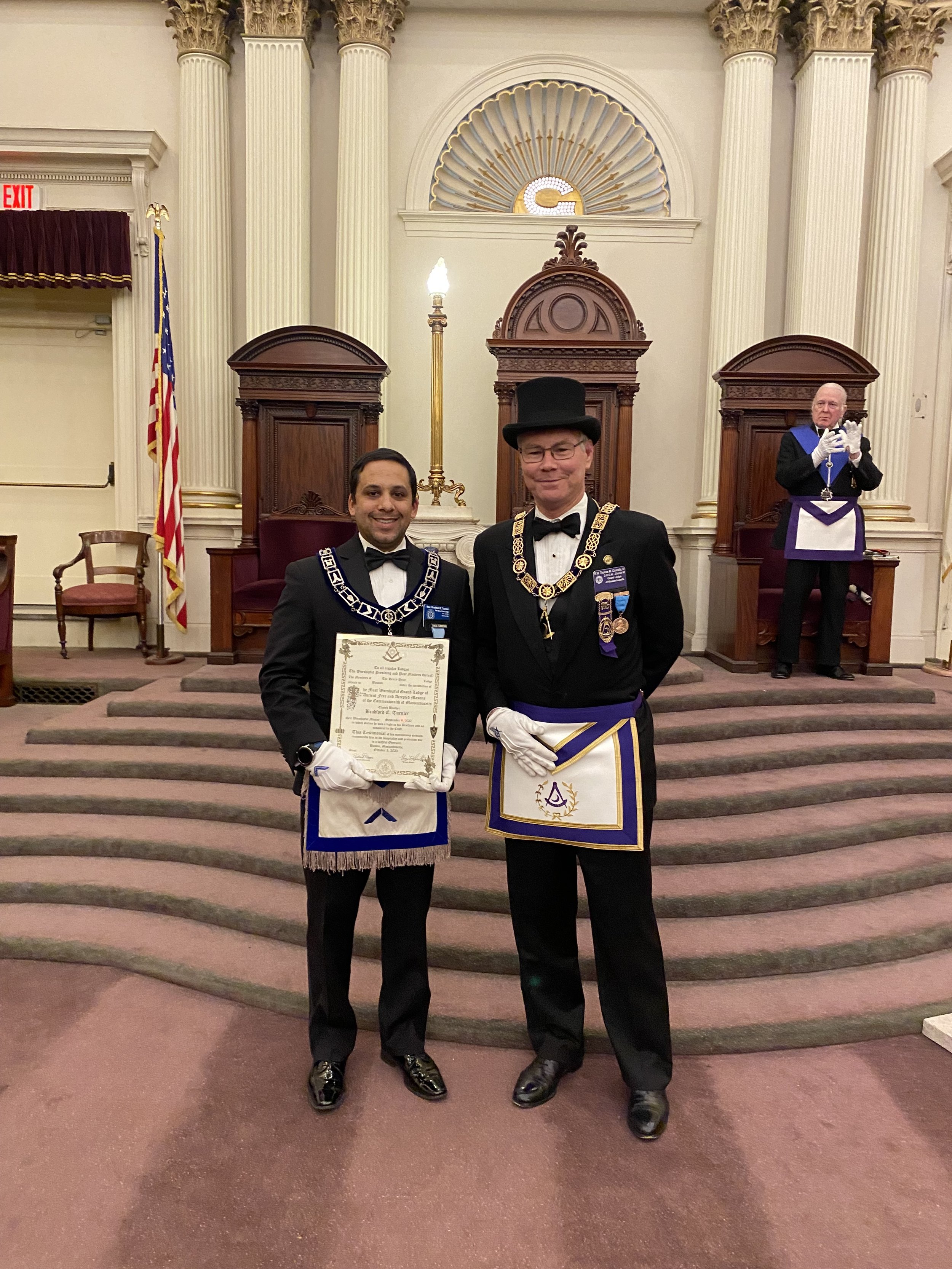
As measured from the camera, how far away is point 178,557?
6312mm

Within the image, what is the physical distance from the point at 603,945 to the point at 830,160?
6659 mm

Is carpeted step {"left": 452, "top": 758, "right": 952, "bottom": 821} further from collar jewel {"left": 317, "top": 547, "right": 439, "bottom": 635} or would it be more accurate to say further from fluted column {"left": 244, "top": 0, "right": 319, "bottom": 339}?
fluted column {"left": 244, "top": 0, "right": 319, "bottom": 339}

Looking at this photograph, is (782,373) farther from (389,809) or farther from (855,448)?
(389,809)

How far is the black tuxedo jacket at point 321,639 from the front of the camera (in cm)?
216

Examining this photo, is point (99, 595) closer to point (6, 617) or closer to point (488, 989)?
point (6, 617)

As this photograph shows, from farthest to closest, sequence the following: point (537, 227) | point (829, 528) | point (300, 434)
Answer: point (537, 227)
point (300, 434)
point (829, 528)

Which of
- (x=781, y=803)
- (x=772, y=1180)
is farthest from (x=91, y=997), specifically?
(x=781, y=803)

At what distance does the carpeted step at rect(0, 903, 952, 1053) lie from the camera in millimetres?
2654

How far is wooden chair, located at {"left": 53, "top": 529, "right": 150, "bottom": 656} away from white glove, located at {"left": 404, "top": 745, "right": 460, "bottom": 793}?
5033 mm

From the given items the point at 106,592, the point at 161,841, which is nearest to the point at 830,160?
the point at 106,592

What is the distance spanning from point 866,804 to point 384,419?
4728mm

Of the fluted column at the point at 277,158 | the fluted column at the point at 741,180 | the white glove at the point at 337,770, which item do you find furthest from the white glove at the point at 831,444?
the white glove at the point at 337,770

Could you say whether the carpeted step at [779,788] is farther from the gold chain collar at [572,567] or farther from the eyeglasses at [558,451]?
the eyeglasses at [558,451]

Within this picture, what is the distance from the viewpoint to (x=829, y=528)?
5277mm
